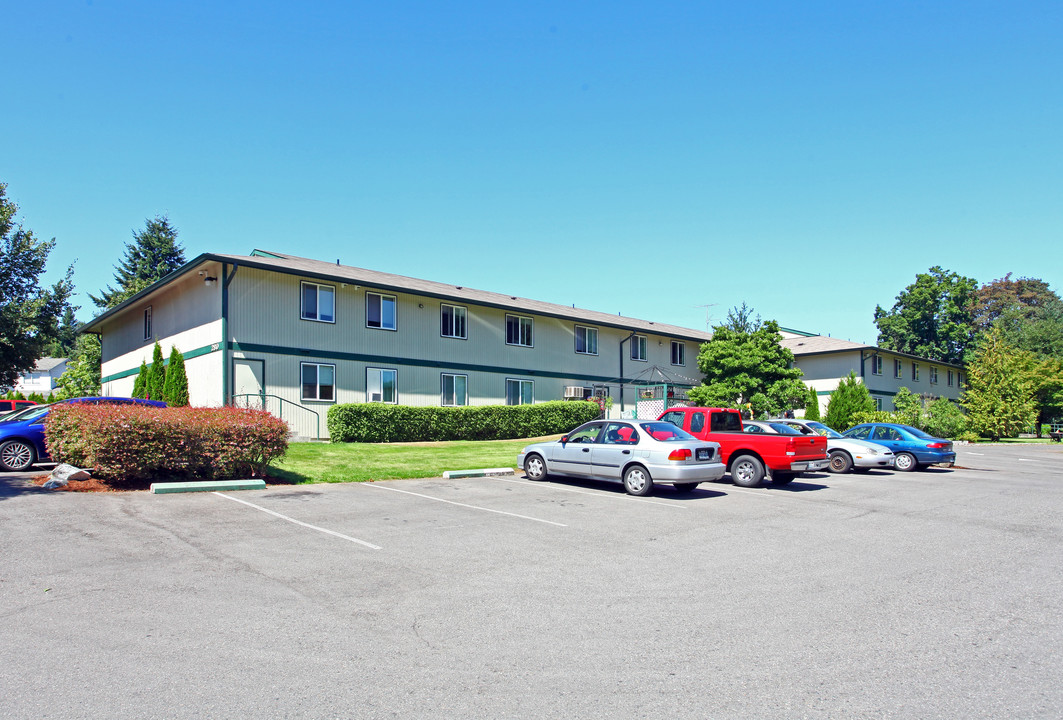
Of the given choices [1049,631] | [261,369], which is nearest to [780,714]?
[1049,631]

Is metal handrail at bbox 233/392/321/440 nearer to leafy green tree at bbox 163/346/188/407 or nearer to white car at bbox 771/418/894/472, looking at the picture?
leafy green tree at bbox 163/346/188/407

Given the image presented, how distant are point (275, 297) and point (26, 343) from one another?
769 inches

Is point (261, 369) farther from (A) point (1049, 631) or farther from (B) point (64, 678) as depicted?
(A) point (1049, 631)

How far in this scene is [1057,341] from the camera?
61.4m

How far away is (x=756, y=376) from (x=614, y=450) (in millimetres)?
24240

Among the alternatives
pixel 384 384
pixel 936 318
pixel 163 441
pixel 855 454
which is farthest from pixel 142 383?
pixel 936 318

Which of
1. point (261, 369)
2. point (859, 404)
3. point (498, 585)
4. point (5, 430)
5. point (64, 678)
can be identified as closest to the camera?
point (64, 678)

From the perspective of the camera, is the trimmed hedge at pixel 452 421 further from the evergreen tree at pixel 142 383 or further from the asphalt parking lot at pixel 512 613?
the asphalt parking lot at pixel 512 613

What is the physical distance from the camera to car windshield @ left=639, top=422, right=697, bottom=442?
13.8m

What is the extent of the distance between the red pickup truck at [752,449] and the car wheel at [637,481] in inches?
108

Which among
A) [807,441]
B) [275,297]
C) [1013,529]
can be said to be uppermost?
[275,297]

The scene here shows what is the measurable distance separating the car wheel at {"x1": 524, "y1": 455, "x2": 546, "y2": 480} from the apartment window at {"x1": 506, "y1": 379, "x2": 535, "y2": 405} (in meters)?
15.7

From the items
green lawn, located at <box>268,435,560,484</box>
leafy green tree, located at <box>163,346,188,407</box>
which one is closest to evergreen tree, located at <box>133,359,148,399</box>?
leafy green tree, located at <box>163,346,188,407</box>

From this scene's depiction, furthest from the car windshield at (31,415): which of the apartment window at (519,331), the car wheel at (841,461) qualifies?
the car wheel at (841,461)
